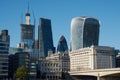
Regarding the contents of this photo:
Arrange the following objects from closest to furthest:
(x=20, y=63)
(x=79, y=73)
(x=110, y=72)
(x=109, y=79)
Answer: (x=110, y=72)
(x=109, y=79)
(x=79, y=73)
(x=20, y=63)

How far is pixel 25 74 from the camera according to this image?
174000 mm

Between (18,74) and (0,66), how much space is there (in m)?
12.3

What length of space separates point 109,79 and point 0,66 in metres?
62.1

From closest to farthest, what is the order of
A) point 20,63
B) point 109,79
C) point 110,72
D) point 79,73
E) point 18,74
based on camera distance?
point 110,72
point 109,79
point 18,74
point 79,73
point 20,63

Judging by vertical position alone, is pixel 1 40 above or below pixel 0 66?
above

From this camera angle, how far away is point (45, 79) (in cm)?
19800

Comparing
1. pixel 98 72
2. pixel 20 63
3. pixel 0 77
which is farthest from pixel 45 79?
pixel 98 72

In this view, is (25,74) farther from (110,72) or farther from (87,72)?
(110,72)

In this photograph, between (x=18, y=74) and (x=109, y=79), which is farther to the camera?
(x=18, y=74)

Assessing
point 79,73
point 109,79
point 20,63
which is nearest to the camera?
point 109,79

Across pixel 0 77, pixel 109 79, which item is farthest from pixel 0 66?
pixel 109 79

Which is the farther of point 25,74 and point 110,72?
point 25,74

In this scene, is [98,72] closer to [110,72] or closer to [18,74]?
[110,72]

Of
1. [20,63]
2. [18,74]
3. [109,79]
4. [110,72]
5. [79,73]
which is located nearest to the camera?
[110,72]
